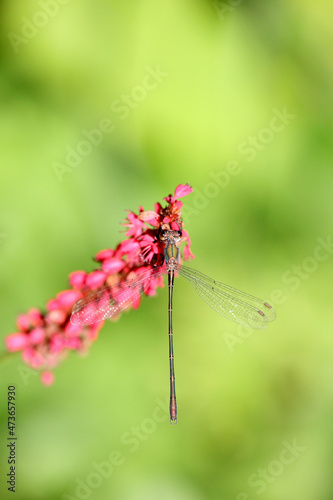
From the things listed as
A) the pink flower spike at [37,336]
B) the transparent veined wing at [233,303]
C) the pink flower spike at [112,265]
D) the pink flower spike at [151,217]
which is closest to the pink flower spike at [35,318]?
the pink flower spike at [37,336]

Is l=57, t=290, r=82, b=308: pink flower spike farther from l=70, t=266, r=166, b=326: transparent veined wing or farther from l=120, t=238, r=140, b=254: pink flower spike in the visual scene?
l=120, t=238, r=140, b=254: pink flower spike

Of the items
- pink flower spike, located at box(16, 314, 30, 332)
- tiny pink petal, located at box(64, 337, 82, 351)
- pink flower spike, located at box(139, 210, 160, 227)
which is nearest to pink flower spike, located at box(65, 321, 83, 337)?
tiny pink petal, located at box(64, 337, 82, 351)

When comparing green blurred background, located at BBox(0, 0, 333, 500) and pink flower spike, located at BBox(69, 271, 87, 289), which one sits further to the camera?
green blurred background, located at BBox(0, 0, 333, 500)

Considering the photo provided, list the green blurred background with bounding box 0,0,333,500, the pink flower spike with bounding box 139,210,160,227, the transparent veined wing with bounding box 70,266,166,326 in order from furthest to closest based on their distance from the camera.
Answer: the green blurred background with bounding box 0,0,333,500
the pink flower spike with bounding box 139,210,160,227
the transparent veined wing with bounding box 70,266,166,326

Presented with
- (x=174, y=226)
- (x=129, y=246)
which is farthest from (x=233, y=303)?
(x=129, y=246)

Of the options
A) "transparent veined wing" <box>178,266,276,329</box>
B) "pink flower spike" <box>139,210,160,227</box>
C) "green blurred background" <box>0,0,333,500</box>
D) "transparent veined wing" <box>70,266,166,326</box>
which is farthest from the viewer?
"green blurred background" <box>0,0,333,500</box>

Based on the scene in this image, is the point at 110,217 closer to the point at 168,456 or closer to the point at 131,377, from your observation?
the point at 131,377
